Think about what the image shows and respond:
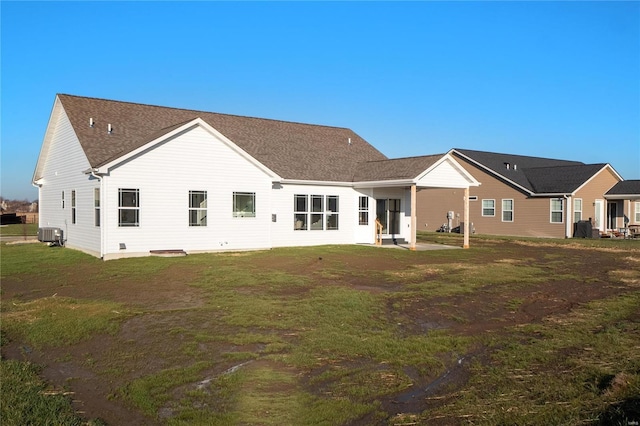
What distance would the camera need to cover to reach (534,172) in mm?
36875

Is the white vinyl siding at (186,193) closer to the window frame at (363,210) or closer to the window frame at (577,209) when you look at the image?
the window frame at (363,210)

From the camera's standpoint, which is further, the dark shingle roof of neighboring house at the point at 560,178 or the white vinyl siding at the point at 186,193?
the dark shingle roof of neighboring house at the point at 560,178

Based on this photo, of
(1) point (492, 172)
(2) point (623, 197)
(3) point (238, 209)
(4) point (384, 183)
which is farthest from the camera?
(1) point (492, 172)

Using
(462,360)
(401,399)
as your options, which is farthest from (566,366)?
(401,399)

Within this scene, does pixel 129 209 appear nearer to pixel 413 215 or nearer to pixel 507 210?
pixel 413 215

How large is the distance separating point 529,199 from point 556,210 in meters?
1.90

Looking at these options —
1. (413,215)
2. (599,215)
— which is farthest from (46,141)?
(599,215)

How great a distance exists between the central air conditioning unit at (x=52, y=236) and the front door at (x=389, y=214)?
14.8 m

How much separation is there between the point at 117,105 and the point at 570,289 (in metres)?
20.3

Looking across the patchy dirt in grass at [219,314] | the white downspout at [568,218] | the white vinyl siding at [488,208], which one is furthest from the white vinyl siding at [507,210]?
the patchy dirt in grass at [219,314]

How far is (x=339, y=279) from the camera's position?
14383mm

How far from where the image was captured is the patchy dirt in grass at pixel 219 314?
6.12 m

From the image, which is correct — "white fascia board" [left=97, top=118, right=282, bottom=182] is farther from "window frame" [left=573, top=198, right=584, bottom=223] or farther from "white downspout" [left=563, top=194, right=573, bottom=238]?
"window frame" [left=573, top=198, right=584, bottom=223]

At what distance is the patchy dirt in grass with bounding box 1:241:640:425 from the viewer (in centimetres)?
612
